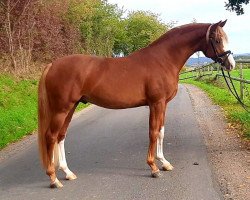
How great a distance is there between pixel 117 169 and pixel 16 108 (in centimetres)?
688

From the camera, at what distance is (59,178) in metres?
5.94

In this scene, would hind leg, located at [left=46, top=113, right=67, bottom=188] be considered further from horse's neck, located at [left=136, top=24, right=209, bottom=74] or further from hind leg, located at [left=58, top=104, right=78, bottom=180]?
horse's neck, located at [left=136, top=24, right=209, bottom=74]

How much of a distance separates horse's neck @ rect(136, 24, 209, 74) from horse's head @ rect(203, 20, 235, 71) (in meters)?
0.11

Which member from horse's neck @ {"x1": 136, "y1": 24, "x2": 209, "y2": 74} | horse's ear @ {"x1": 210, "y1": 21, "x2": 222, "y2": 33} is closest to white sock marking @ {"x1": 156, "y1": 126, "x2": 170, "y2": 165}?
horse's neck @ {"x1": 136, "y1": 24, "x2": 209, "y2": 74}

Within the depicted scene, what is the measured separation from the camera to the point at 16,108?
40.3ft

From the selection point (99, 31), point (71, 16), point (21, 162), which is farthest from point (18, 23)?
point (99, 31)

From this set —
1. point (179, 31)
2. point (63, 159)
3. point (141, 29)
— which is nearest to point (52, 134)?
point (63, 159)

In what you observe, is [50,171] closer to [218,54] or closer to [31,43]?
[218,54]

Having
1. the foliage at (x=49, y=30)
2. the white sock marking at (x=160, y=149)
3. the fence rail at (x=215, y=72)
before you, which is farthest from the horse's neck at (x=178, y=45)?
the foliage at (x=49, y=30)

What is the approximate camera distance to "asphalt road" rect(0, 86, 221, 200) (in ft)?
16.8

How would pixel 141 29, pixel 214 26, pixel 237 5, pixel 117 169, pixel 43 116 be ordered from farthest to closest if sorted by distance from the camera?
pixel 141 29 → pixel 237 5 → pixel 117 169 → pixel 214 26 → pixel 43 116

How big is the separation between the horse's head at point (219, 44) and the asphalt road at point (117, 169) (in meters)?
1.59

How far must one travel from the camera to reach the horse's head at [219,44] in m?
5.91

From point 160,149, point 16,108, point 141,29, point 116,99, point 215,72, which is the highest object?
point 116,99
